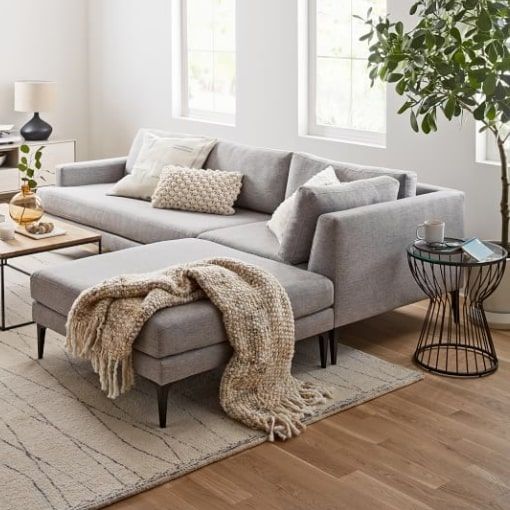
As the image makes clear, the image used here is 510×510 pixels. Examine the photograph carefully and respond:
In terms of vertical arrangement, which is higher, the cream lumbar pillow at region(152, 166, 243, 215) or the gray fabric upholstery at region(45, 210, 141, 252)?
the cream lumbar pillow at region(152, 166, 243, 215)

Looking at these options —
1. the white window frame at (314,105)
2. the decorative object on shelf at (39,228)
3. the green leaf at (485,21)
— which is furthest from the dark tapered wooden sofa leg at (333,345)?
the white window frame at (314,105)

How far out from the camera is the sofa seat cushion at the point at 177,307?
3.43 m

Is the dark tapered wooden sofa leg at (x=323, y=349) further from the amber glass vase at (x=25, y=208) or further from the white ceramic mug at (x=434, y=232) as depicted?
the amber glass vase at (x=25, y=208)

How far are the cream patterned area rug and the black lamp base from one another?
3230 mm

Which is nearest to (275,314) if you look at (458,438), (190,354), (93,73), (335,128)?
(190,354)

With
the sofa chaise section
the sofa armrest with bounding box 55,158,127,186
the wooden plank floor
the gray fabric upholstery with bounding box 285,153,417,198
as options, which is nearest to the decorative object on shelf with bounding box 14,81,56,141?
the sofa armrest with bounding box 55,158,127,186

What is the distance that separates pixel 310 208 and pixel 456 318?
1.06 metres

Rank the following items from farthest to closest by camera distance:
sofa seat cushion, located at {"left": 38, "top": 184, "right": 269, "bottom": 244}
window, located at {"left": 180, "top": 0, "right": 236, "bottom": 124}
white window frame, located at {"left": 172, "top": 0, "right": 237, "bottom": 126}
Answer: white window frame, located at {"left": 172, "top": 0, "right": 237, "bottom": 126}, window, located at {"left": 180, "top": 0, "right": 236, "bottom": 124}, sofa seat cushion, located at {"left": 38, "top": 184, "right": 269, "bottom": 244}

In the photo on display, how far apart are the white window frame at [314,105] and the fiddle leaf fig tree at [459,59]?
1152 millimetres

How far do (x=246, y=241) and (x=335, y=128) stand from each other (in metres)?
1.63

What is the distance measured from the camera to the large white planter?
4590 mm

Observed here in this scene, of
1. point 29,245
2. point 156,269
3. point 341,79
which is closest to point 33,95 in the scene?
point 341,79

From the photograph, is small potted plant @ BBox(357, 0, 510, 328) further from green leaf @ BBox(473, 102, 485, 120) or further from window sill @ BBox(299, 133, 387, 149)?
window sill @ BBox(299, 133, 387, 149)

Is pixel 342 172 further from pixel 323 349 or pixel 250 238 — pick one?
pixel 323 349
